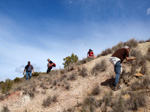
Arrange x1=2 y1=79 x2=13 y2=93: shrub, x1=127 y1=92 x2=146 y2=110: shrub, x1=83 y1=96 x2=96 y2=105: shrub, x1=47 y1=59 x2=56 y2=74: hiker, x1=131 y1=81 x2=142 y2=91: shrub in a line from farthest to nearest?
x1=47 y1=59 x2=56 y2=74: hiker → x1=2 y1=79 x2=13 y2=93: shrub → x1=131 y1=81 x2=142 y2=91: shrub → x1=83 y1=96 x2=96 y2=105: shrub → x1=127 y1=92 x2=146 y2=110: shrub

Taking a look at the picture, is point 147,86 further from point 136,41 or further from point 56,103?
point 136,41

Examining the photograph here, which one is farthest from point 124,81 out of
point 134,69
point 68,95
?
point 68,95

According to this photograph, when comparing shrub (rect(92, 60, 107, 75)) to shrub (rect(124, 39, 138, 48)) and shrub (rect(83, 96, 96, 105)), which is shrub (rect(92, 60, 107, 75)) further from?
shrub (rect(124, 39, 138, 48))

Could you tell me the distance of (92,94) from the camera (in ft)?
20.4

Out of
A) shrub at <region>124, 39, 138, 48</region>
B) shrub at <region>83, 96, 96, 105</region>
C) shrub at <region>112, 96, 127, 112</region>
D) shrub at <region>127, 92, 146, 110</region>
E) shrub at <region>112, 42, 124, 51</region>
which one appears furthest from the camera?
shrub at <region>112, 42, 124, 51</region>

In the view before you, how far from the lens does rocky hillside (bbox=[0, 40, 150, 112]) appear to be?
15.9ft

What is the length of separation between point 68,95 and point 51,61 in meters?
6.22

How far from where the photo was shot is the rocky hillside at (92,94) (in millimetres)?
4845

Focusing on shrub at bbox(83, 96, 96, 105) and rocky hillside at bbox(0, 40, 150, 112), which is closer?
rocky hillside at bbox(0, 40, 150, 112)

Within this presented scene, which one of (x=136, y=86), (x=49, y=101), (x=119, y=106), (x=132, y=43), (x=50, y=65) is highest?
(x=132, y=43)

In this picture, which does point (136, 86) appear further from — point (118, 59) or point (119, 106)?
point (119, 106)

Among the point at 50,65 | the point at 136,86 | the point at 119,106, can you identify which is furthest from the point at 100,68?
the point at 50,65

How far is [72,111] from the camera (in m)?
5.14

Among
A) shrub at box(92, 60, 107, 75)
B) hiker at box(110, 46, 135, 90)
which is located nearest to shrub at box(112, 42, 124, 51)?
shrub at box(92, 60, 107, 75)
